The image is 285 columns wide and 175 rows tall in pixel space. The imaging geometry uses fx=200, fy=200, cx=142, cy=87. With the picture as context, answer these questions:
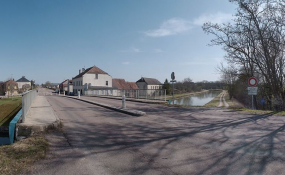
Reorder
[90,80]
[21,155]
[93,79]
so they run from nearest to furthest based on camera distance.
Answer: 1. [21,155]
2. [90,80]
3. [93,79]

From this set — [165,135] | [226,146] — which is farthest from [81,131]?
[226,146]

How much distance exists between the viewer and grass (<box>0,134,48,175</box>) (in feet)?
11.8

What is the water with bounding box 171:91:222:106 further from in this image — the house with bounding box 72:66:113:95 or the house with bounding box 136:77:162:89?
the house with bounding box 72:66:113:95

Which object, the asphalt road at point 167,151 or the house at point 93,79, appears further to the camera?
the house at point 93,79

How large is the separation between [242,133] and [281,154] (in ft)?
6.06

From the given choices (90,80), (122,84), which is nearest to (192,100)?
(122,84)

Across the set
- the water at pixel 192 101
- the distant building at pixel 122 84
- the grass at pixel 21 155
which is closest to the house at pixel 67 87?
the distant building at pixel 122 84

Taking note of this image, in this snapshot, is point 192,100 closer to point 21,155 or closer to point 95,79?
point 95,79

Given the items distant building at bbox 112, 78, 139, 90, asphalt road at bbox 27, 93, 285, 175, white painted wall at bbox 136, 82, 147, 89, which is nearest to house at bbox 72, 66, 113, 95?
distant building at bbox 112, 78, 139, 90

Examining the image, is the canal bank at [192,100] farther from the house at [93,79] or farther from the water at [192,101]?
the house at [93,79]

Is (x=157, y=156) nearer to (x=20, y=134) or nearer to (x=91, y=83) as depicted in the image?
(x=20, y=134)

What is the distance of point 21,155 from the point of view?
415 centimetres

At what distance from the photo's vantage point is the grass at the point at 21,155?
358 cm

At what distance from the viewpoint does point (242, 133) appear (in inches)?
234
